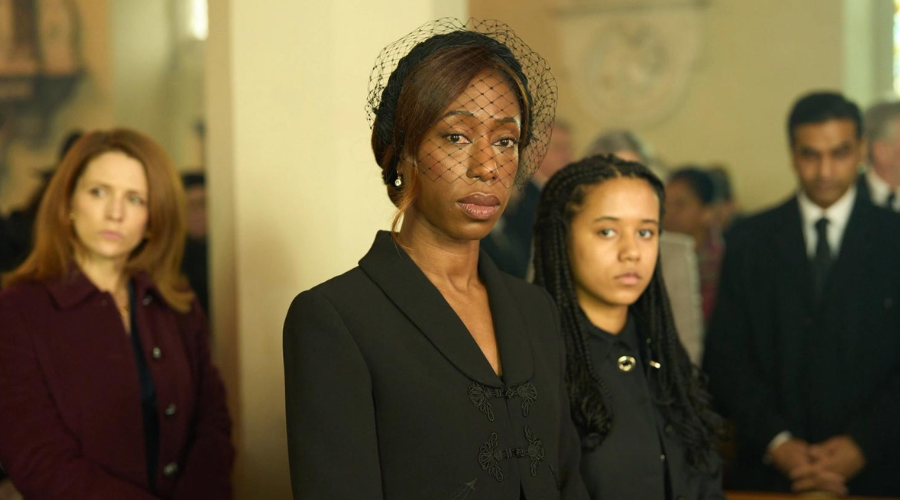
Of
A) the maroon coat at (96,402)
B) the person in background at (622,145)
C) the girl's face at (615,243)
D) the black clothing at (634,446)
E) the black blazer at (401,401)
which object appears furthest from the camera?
the person in background at (622,145)

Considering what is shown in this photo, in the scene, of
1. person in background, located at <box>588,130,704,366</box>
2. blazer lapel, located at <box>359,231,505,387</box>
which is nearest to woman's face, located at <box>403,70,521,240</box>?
blazer lapel, located at <box>359,231,505,387</box>

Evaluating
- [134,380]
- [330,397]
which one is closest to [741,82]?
[134,380]

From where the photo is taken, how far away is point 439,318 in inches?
77.0

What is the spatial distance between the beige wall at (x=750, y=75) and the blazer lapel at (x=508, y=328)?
3811mm

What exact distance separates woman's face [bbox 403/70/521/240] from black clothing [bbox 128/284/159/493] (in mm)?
1617

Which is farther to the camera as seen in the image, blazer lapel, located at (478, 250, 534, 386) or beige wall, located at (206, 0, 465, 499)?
beige wall, located at (206, 0, 465, 499)

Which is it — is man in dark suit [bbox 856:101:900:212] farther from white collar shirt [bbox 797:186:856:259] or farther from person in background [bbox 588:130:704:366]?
person in background [bbox 588:130:704:366]

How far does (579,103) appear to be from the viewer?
629 cm

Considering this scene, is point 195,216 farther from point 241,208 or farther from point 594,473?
point 594,473

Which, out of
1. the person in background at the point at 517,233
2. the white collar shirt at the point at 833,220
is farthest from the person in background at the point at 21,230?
the white collar shirt at the point at 833,220

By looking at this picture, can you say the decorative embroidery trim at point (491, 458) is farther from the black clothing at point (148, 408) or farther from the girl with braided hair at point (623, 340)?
the black clothing at point (148, 408)

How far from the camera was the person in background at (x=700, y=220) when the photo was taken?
5550 mm

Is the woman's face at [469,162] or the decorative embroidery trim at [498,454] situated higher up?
the woman's face at [469,162]

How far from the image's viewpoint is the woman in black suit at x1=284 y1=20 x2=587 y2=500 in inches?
71.5
